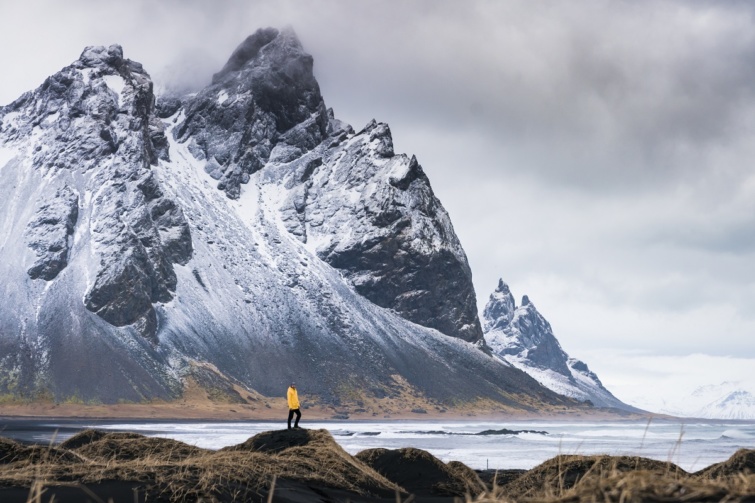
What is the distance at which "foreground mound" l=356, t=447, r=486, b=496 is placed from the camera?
2779 centimetres

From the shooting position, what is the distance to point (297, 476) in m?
21.9

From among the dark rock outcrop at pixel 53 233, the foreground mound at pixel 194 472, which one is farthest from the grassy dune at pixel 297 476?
the dark rock outcrop at pixel 53 233

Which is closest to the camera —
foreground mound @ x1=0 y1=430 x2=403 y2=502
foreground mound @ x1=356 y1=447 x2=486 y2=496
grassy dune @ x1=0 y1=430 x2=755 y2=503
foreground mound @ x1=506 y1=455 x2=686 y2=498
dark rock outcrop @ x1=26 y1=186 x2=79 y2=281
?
grassy dune @ x1=0 y1=430 x2=755 y2=503

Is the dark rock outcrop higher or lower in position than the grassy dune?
higher

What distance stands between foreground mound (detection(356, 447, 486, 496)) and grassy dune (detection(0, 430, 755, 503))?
44 mm

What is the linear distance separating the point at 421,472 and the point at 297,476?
28.9 feet

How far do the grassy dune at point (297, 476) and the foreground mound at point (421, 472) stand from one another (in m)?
0.04

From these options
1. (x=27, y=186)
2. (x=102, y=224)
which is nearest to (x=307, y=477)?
(x=102, y=224)

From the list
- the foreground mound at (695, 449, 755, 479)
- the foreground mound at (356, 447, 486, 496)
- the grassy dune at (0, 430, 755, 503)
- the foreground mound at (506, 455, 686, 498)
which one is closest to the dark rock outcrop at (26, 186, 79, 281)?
the grassy dune at (0, 430, 755, 503)

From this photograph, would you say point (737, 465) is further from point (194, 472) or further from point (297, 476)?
point (194, 472)

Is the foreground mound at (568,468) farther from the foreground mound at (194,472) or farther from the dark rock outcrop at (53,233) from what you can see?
the dark rock outcrop at (53,233)

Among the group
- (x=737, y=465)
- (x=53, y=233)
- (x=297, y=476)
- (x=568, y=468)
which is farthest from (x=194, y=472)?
(x=53, y=233)

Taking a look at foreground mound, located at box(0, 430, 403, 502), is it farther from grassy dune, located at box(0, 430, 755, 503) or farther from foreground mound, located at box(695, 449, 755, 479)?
foreground mound, located at box(695, 449, 755, 479)

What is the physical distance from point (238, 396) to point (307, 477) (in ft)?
519
